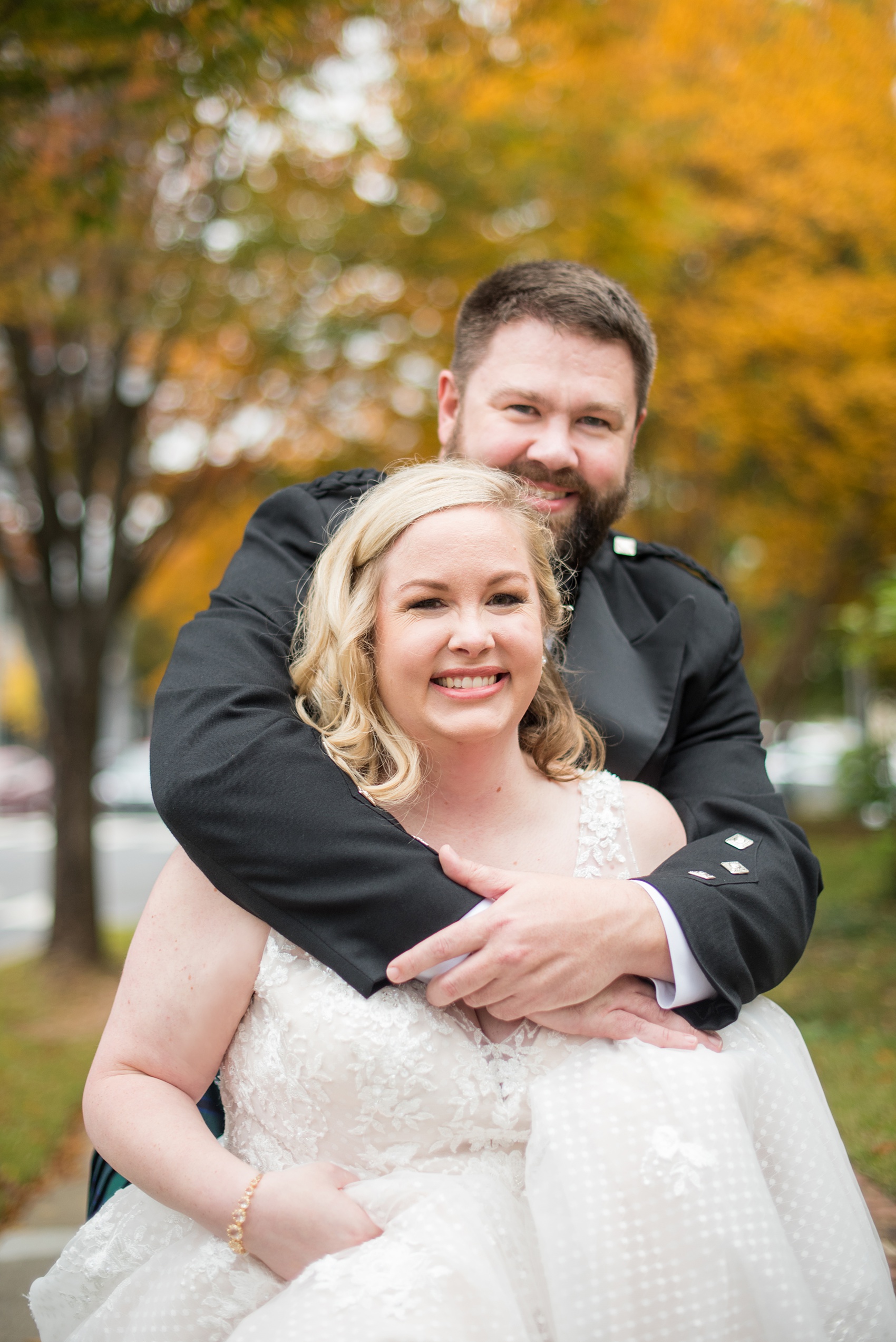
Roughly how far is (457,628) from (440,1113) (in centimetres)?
88

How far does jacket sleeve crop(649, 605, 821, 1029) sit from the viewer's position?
199 centimetres

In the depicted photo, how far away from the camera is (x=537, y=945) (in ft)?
6.16

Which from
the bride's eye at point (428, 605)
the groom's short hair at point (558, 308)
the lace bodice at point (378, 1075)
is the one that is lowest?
the lace bodice at point (378, 1075)

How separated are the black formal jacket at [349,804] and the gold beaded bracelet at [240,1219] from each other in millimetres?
369

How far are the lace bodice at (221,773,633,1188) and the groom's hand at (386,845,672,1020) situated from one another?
3.2 inches

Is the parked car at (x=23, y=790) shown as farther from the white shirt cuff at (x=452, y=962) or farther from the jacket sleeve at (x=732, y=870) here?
the white shirt cuff at (x=452, y=962)

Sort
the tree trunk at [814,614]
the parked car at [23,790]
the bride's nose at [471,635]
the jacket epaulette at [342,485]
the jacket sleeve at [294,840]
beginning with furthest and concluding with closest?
1. the parked car at [23,790]
2. the tree trunk at [814,614]
3. the jacket epaulette at [342,485]
4. the bride's nose at [471,635]
5. the jacket sleeve at [294,840]

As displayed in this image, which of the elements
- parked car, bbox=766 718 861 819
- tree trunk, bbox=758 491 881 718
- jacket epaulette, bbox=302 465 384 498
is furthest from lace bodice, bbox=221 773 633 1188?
tree trunk, bbox=758 491 881 718

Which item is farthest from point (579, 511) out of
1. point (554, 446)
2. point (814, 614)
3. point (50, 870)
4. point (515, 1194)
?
point (50, 870)

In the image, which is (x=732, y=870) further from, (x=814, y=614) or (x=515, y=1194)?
(x=814, y=614)

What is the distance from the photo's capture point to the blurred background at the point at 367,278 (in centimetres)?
536

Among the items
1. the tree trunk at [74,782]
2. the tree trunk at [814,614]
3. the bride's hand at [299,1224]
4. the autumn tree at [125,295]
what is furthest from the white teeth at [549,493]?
the tree trunk at [814,614]

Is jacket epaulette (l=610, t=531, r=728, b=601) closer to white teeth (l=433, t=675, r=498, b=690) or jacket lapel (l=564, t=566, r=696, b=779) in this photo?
jacket lapel (l=564, t=566, r=696, b=779)

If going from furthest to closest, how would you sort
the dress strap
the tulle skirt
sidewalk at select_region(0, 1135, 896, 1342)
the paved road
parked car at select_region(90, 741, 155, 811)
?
1. parked car at select_region(90, 741, 155, 811)
2. the paved road
3. sidewalk at select_region(0, 1135, 896, 1342)
4. the dress strap
5. the tulle skirt
